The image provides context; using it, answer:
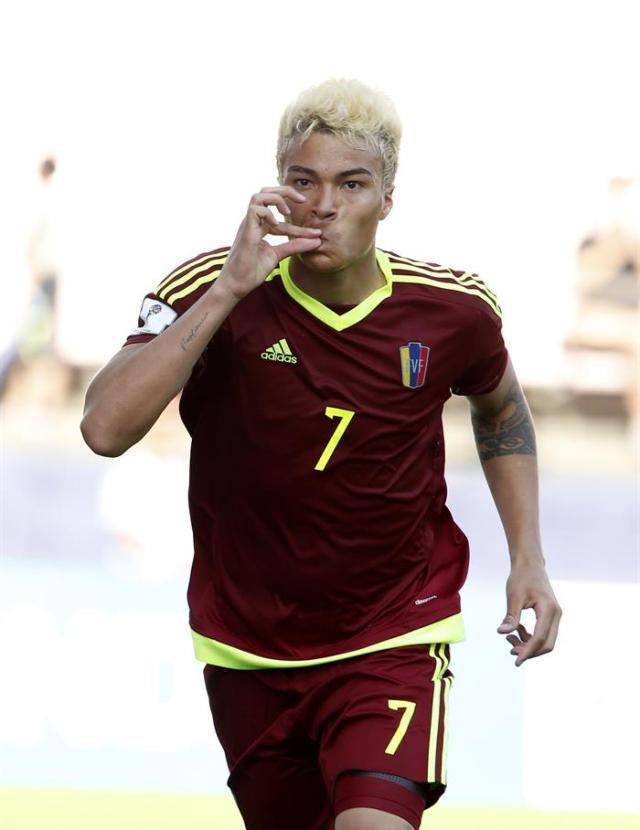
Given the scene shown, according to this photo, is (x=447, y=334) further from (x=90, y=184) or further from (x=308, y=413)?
(x=90, y=184)

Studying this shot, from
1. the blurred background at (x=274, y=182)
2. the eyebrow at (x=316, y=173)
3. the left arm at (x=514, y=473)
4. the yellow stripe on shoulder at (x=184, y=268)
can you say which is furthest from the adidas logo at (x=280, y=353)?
the blurred background at (x=274, y=182)

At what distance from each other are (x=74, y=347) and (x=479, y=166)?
5.52 feet

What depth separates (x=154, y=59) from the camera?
Answer: 6098mm

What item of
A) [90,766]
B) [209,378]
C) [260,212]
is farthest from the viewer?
[90,766]

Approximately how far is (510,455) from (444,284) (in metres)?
0.46

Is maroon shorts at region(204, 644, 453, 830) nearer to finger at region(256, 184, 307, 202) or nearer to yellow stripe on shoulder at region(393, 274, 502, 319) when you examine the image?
yellow stripe on shoulder at region(393, 274, 502, 319)

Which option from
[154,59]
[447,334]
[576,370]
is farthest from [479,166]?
[447,334]

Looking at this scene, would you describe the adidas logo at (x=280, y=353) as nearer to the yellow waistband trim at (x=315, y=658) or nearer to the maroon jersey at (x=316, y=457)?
the maroon jersey at (x=316, y=457)

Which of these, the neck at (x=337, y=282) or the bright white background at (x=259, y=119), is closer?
the neck at (x=337, y=282)

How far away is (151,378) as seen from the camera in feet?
9.43

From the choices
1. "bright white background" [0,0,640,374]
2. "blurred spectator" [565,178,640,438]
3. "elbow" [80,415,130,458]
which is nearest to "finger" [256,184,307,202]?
"elbow" [80,415,130,458]

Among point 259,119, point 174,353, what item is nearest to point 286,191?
point 174,353

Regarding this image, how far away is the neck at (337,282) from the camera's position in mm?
3162

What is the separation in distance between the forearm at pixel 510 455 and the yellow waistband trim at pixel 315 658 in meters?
0.31
